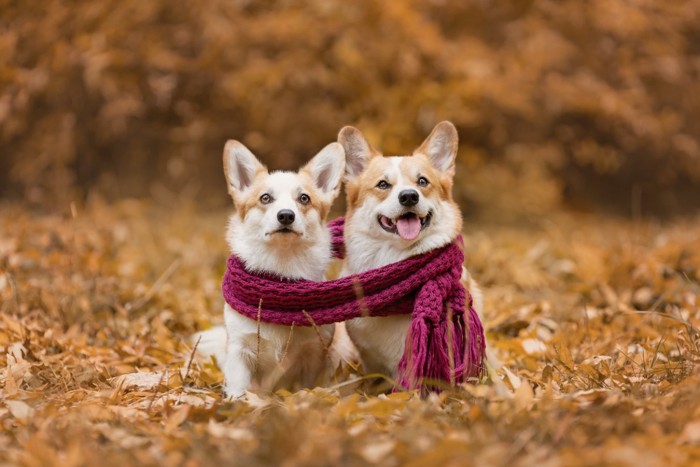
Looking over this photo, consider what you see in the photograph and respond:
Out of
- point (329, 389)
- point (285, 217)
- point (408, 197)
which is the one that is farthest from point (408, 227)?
point (329, 389)

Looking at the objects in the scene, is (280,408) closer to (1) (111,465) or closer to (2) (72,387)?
(1) (111,465)

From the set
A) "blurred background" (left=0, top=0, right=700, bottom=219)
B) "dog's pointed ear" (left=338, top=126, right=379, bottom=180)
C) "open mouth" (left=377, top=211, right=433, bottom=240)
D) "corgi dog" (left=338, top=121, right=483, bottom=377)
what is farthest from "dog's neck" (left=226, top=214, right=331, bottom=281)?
"blurred background" (left=0, top=0, right=700, bottom=219)

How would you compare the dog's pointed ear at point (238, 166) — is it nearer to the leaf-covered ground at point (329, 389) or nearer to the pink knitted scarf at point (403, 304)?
the pink knitted scarf at point (403, 304)

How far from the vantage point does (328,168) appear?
Answer: 310cm

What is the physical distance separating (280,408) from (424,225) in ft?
3.28

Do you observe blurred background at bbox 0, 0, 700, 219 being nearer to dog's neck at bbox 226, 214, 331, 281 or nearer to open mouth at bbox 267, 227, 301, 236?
dog's neck at bbox 226, 214, 331, 281

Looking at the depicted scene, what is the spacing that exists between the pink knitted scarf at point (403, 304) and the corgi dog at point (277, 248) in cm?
8

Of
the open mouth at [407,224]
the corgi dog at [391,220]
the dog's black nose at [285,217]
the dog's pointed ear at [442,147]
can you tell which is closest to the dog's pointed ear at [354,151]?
the corgi dog at [391,220]

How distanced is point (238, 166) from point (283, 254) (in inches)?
19.3

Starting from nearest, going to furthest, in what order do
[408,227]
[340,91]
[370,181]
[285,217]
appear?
[285,217], [408,227], [370,181], [340,91]

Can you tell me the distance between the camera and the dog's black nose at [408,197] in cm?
279

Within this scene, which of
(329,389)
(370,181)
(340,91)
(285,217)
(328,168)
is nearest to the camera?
(329,389)

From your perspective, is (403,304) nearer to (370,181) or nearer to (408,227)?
(408,227)

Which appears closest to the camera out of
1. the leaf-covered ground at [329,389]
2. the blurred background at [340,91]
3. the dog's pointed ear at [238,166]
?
the leaf-covered ground at [329,389]
